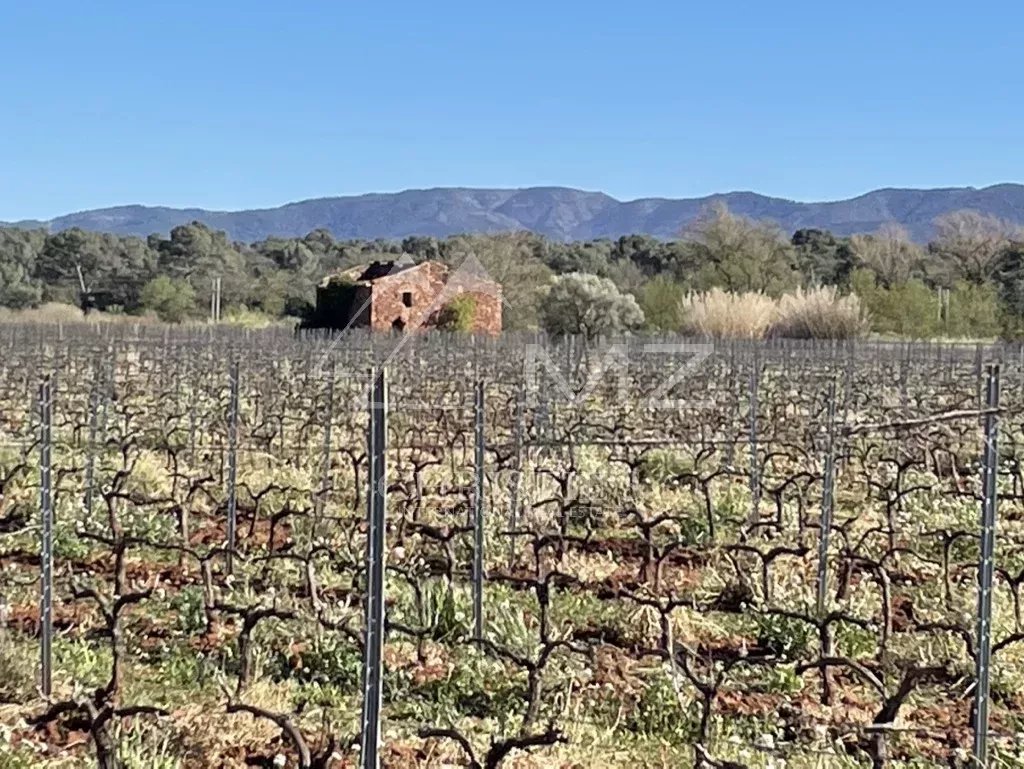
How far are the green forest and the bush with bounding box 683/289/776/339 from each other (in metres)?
1.24

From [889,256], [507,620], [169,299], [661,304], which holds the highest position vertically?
[889,256]

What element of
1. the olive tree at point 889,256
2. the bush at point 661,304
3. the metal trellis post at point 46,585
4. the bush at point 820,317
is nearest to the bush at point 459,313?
the bush at point 661,304

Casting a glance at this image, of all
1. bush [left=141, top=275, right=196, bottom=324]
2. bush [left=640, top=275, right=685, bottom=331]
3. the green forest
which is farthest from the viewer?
bush [left=141, top=275, right=196, bottom=324]

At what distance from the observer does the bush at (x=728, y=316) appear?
30.2 m

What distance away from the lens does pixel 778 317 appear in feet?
103

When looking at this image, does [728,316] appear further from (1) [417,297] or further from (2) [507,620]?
(2) [507,620]

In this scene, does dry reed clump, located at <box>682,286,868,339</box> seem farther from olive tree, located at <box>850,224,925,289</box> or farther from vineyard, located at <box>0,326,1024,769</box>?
vineyard, located at <box>0,326,1024,769</box>

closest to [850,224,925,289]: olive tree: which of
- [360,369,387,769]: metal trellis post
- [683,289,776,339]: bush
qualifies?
[683,289,776,339]: bush

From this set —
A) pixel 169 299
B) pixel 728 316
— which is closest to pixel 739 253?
pixel 728 316

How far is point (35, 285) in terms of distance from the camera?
50.7 m

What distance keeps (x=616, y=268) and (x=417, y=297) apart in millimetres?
21184

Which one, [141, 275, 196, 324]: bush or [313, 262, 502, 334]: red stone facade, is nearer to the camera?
[313, 262, 502, 334]: red stone facade

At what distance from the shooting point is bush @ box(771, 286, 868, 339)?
1191 inches

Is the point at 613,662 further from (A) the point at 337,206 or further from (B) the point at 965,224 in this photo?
(A) the point at 337,206
